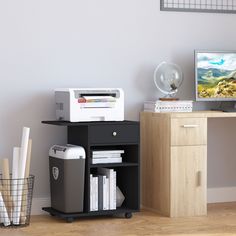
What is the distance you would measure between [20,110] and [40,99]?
0.16 m

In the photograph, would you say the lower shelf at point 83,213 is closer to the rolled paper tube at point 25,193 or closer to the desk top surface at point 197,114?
the rolled paper tube at point 25,193

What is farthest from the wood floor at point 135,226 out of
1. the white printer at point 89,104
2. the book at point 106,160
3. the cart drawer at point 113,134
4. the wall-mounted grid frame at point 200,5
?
the wall-mounted grid frame at point 200,5

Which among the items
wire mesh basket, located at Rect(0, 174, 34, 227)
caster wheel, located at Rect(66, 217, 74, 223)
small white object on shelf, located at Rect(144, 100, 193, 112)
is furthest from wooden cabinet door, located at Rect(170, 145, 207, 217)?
wire mesh basket, located at Rect(0, 174, 34, 227)

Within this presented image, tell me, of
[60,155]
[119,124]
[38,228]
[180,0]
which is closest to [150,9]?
[180,0]

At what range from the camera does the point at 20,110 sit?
491 cm

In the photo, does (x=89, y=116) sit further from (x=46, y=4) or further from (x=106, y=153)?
(x=46, y=4)

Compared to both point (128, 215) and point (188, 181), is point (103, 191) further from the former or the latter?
point (188, 181)

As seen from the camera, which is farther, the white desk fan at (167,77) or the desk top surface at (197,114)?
the white desk fan at (167,77)

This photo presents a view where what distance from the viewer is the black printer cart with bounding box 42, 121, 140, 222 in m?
4.66

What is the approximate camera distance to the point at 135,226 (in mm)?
4559

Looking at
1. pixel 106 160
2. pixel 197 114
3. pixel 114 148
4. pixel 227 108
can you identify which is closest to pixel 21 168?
pixel 106 160

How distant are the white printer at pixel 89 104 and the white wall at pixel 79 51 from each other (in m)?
0.23

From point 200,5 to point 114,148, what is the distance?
1.31 metres

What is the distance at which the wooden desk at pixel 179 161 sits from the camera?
190 inches
